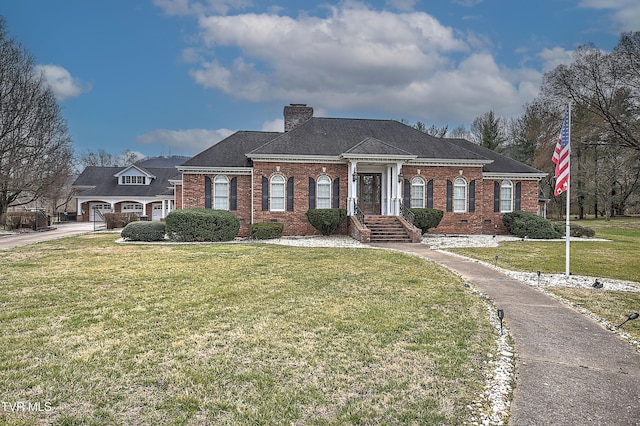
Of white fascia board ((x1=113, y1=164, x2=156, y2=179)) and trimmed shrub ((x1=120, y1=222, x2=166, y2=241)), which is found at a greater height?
white fascia board ((x1=113, y1=164, x2=156, y2=179))

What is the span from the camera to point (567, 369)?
3.97 metres

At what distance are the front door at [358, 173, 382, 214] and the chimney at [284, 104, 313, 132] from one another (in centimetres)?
545

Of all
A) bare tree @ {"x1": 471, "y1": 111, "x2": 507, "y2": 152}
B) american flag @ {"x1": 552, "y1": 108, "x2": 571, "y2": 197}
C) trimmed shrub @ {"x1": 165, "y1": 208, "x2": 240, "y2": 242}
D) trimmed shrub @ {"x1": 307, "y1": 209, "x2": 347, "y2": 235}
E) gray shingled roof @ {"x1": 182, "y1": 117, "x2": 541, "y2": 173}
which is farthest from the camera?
bare tree @ {"x1": 471, "y1": 111, "x2": 507, "y2": 152}

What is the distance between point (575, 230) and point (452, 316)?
63.9ft

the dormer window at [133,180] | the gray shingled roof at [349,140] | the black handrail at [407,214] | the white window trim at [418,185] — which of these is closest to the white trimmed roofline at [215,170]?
the gray shingled roof at [349,140]

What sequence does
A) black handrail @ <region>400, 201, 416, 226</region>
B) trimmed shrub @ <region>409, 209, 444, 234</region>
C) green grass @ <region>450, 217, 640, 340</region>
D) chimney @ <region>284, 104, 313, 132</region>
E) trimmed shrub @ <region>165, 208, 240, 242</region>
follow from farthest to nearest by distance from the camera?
chimney @ <region>284, 104, 313, 132</region>
trimmed shrub @ <region>409, 209, 444, 234</region>
black handrail @ <region>400, 201, 416, 226</region>
trimmed shrub @ <region>165, 208, 240, 242</region>
green grass @ <region>450, 217, 640, 340</region>

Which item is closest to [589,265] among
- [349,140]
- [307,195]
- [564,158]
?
[564,158]

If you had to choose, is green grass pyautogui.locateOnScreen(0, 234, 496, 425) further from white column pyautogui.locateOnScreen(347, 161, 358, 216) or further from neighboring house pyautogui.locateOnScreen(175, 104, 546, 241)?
neighboring house pyautogui.locateOnScreen(175, 104, 546, 241)

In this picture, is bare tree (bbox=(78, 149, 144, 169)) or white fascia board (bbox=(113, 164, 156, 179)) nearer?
white fascia board (bbox=(113, 164, 156, 179))

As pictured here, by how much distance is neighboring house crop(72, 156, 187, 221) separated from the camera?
126 feet

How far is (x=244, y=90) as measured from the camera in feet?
78.6

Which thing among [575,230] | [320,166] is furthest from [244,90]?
[575,230]

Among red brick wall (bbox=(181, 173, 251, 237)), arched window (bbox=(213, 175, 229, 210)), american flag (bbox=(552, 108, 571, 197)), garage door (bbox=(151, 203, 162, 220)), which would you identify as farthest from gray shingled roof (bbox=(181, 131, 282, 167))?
garage door (bbox=(151, 203, 162, 220))

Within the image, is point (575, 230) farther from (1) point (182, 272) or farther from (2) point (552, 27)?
(1) point (182, 272)
